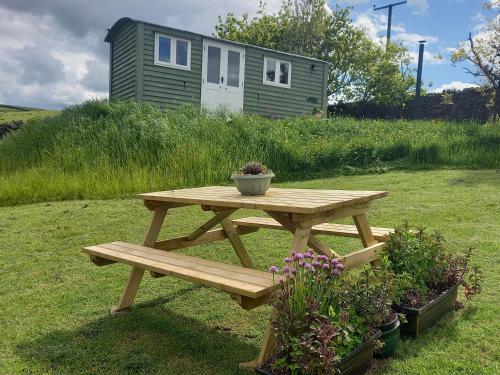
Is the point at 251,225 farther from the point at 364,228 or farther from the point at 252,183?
the point at 364,228

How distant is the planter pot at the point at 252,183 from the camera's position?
9.43 feet

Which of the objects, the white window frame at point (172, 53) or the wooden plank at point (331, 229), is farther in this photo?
the white window frame at point (172, 53)

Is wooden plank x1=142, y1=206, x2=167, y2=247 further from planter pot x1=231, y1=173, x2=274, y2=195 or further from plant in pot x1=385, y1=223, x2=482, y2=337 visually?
plant in pot x1=385, y1=223, x2=482, y2=337

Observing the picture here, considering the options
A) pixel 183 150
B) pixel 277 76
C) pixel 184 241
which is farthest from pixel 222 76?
pixel 184 241

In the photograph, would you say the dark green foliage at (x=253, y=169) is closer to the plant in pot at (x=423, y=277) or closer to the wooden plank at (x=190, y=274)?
the wooden plank at (x=190, y=274)

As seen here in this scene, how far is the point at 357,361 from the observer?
204cm

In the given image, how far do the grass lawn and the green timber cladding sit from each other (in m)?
8.29

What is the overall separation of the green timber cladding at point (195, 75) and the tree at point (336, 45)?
11.6 meters

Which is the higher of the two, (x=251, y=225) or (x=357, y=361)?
(x=251, y=225)

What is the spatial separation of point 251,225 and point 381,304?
5.51ft

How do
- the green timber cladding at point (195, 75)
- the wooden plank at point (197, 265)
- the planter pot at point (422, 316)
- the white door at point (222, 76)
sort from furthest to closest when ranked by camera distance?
the white door at point (222, 76)
the green timber cladding at point (195, 75)
the planter pot at point (422, 316)
the wooden plank at point (197, 265)

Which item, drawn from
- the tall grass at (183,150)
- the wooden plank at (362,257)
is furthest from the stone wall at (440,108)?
the wooden plank at (362,257)

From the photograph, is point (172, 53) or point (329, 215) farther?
point (172, 53)

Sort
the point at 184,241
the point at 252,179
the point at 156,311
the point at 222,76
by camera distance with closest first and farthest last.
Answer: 1. the point at 252,179
2. the point at 156,311
3. the point at 184,241
4. the point at 222,76
